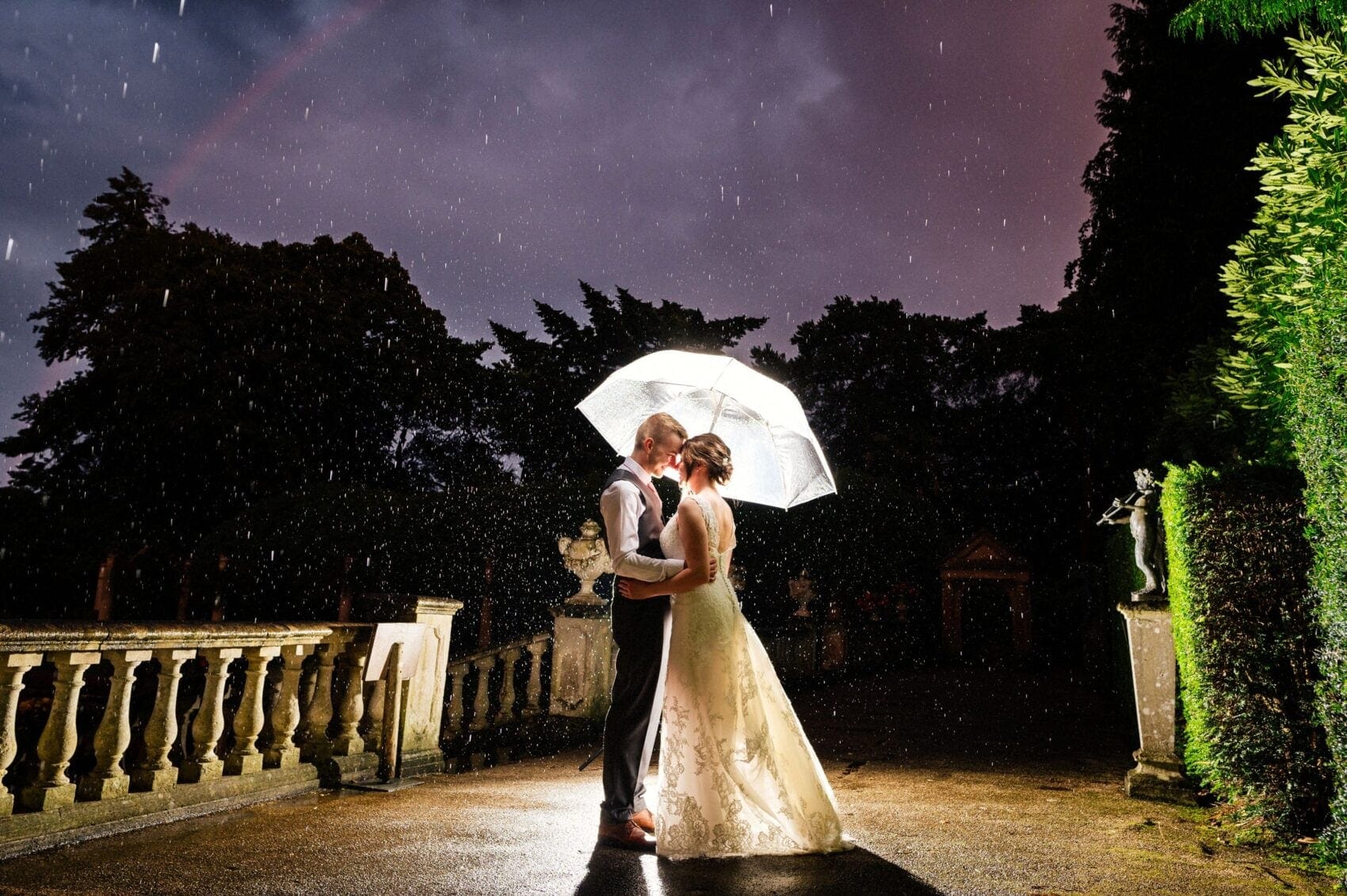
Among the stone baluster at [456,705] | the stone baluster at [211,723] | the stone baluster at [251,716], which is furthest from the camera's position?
the stone baluster at [456,705]

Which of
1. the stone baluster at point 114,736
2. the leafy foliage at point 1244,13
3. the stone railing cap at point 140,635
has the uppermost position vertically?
the leafy foliage at point 1244,13

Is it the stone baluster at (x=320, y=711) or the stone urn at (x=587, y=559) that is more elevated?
the stone urn at (x=587, y=559)

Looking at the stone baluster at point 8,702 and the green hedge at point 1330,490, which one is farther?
the stone baluster at point 8,702

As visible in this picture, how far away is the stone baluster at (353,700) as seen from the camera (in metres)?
5.43

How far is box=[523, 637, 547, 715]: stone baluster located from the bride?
516cm

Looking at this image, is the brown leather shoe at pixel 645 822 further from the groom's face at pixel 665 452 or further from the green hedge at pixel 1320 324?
the green hedge at pixel 1320 324

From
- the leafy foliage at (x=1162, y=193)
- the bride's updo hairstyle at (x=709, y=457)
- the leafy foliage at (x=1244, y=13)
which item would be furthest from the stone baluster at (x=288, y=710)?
the leafy foliage at (x=1162, y=193)

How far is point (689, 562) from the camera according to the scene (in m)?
3.90

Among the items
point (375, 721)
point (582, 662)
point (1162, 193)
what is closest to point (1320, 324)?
point (375, 721)

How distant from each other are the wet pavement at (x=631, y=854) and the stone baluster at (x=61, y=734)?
0.28 m

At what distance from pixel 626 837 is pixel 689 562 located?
1.30 metres

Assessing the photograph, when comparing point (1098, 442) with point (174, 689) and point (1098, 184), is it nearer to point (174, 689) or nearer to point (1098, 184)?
point (1098, 184)

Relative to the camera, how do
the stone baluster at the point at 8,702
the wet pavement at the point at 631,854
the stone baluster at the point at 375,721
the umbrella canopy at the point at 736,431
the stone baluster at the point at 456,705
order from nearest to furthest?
the wet pavement at the point at 631,854 < the stone baluster at the point at 8,702 < the umbrella canopy at the point at 736,431 < the stone baluster at the point at 375,721 < the stone baluster at the point at 456,705

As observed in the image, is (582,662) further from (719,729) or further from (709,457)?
(709,457)
